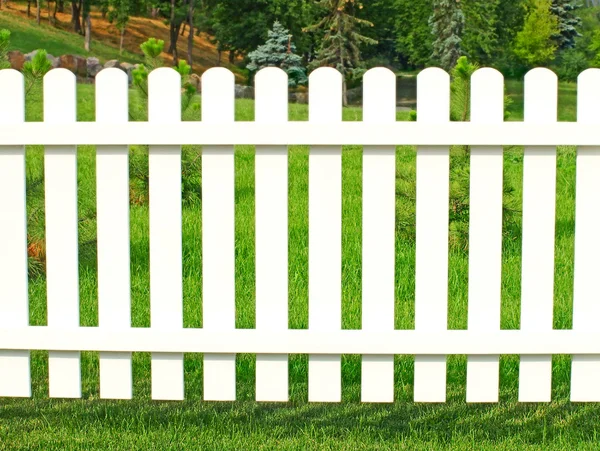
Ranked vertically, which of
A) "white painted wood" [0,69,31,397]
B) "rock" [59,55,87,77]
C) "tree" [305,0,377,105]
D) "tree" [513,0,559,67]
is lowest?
"white painted wood" [0,69,31,397]

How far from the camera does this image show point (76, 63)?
111 feet

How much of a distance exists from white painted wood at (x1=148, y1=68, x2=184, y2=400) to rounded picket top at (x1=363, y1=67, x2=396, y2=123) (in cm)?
70

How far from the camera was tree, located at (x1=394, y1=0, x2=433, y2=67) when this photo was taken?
47.7m

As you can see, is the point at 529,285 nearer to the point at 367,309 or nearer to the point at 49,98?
the point at 367,309

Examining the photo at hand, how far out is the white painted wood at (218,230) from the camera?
3.18 m

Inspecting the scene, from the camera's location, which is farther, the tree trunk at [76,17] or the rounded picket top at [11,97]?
the tree trunk at [76,17]

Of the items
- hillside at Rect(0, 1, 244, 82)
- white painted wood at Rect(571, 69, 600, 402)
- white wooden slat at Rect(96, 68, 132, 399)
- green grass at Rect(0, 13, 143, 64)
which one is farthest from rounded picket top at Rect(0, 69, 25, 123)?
green grass at Rect(0, 13, 143, 64)

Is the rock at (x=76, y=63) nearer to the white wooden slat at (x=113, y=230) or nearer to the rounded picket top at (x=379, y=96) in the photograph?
the white wooden slat at (x=113, y=230)

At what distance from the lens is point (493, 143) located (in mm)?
3143

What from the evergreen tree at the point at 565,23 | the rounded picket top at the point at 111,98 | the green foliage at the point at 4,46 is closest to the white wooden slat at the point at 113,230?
the rounded picket top at the point at 111,98

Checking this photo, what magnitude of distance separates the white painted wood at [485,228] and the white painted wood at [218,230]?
0.90m

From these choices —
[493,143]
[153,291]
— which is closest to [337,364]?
[153,291]

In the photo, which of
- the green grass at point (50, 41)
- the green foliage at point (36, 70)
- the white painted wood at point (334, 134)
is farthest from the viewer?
the green grass at point (50, 41)

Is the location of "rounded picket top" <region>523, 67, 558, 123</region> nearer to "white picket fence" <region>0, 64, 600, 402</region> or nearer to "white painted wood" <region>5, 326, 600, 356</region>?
"white picket fence" <region>0, 64, 600, 402</region>
